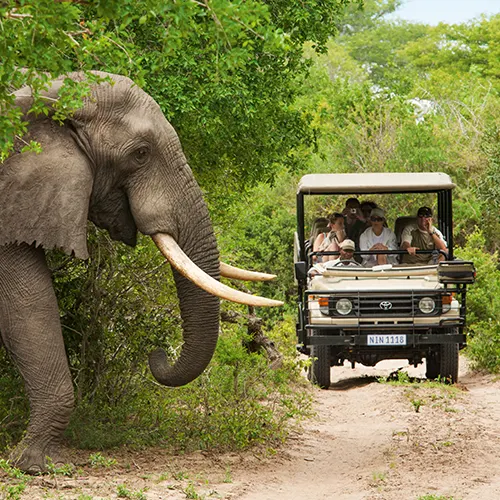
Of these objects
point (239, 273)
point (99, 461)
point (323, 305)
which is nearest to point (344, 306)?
point (323, 305)

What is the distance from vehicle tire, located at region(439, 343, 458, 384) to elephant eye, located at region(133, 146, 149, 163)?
637cm

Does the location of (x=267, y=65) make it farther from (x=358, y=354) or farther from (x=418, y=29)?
(x=418, y=29)

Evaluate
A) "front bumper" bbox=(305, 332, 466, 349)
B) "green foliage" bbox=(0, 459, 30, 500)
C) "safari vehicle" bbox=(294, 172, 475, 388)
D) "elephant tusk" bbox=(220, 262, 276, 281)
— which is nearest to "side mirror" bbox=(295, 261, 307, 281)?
"safari vehicle" bbox=(294, 172, 475, 388)

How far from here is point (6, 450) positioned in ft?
27.7

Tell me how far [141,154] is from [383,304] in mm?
5488

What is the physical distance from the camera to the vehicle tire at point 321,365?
45.3ft

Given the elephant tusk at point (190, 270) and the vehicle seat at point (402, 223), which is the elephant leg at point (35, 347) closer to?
the elephant tusk at point (190, 270)

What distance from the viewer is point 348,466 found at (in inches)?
365

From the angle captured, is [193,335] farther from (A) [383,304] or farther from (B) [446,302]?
(B) [446,302]

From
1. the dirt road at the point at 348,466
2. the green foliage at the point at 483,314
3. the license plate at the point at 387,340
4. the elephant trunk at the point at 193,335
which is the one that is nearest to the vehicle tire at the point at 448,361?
the license plate at the point at 387,340

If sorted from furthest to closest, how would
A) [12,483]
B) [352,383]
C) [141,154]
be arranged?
[352,383]
[141,154]
[12,483]

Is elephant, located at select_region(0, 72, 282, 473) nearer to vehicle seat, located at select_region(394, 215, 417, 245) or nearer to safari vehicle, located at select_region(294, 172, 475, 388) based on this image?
safari vehicle, located at select_region(294, 172, 475, 388)

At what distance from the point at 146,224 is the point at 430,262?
644 cm

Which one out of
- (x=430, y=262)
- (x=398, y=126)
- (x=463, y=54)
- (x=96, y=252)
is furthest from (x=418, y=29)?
(x=96, y=252)
